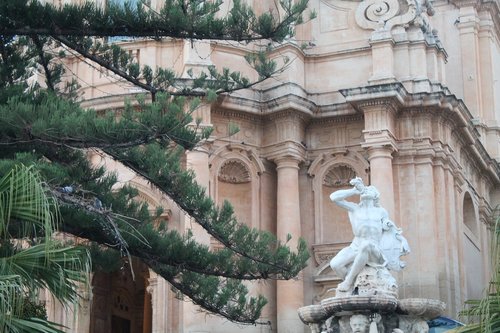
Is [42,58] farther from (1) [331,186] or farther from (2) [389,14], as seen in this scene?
(2) [389,14]

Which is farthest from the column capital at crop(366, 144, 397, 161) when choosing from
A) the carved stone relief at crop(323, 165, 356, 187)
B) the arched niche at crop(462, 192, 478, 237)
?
the arched niche at crop(462, 192, 478, 237)

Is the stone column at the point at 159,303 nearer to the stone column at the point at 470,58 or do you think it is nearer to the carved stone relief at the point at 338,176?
the carved stone relief at the point at 338,176

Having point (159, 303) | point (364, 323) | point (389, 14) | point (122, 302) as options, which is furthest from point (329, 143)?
point (364, 323)

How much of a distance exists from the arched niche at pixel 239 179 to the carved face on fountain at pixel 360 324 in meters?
11.4

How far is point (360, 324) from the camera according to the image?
Answer: 620 inches

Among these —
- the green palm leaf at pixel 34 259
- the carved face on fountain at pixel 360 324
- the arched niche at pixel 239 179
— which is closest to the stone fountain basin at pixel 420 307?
the carved face on fountain at pixel 360 324

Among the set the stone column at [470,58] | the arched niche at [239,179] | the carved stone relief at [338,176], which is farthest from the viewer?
the stone column at [470,58]

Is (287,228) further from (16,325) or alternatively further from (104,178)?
(16,325)

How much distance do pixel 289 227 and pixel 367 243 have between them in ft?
33.7

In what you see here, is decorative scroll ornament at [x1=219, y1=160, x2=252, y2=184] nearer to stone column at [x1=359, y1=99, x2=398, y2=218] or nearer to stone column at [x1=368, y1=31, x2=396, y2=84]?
stone column at [x1=359, y1=99, x2=398, y2=218]

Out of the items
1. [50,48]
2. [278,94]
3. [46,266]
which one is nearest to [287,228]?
[278,94]

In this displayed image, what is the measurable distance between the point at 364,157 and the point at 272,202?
246 cm

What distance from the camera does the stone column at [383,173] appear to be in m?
26.2

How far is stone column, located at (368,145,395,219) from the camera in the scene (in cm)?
Answer: 2625
